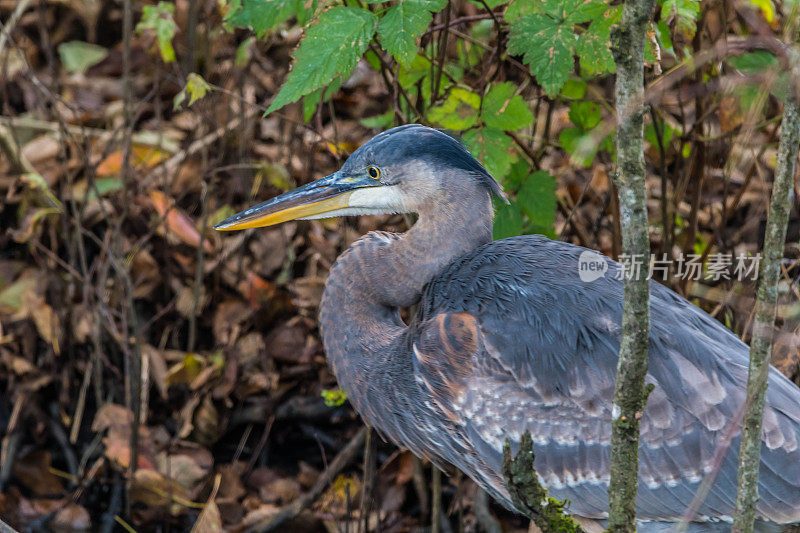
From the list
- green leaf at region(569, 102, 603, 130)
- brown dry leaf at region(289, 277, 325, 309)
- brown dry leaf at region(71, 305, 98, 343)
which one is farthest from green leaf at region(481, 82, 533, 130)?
brown dry leaf at region(71, 305, 98, 343)

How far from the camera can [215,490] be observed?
3.90 metres

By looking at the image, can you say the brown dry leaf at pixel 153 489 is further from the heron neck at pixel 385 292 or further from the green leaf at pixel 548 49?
the green leaf at pixel 548 49

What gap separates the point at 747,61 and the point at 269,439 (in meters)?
2.91

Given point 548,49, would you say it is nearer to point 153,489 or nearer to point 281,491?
point 281,491

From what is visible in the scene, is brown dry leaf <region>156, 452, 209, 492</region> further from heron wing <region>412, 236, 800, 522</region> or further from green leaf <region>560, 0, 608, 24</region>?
green leaf <region>560, 0, 608, 24</region>

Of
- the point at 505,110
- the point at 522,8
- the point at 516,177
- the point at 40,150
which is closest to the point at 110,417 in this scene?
the point at 40,150

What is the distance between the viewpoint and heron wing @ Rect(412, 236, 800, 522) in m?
2.71

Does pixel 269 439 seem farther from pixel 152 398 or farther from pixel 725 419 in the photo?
pixel 725 419

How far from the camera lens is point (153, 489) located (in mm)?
4004

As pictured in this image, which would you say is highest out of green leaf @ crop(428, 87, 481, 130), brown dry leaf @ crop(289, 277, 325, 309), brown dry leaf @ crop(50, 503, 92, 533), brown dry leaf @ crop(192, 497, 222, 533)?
green leaf @ crop(428, 87, 481, 130)

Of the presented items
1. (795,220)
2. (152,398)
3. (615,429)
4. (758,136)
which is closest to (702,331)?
(615,429)

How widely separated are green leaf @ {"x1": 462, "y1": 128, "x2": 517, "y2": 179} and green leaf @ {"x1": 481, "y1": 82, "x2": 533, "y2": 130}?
4cm

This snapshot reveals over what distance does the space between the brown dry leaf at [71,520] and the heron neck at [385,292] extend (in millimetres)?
1640

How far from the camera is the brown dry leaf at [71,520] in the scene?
4.03 metres
